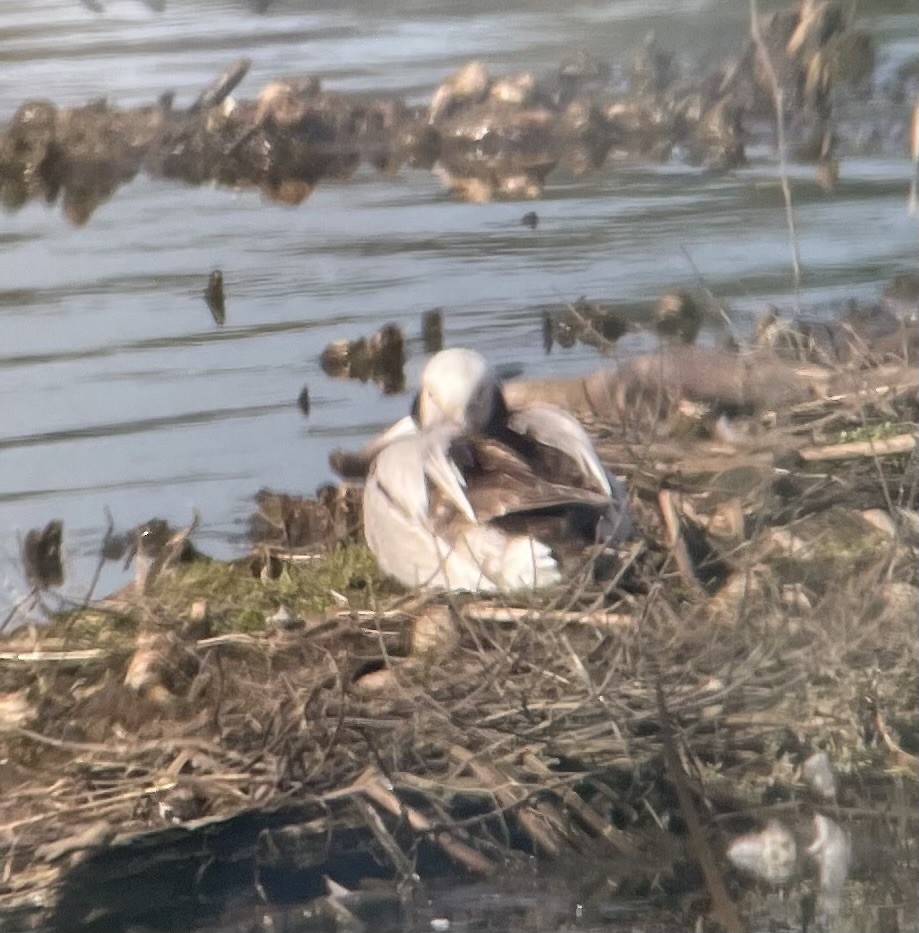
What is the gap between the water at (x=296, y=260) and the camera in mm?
5941

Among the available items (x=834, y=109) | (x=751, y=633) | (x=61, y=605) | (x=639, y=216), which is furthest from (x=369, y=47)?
(x=751, y=633)

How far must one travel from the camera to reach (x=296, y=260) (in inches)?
323

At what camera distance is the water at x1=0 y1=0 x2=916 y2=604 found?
5.94 meters

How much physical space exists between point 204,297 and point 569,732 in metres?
4.12

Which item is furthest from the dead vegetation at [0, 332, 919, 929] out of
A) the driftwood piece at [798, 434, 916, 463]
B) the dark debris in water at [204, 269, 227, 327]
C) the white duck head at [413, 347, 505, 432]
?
the dark debris in water at [204, 269, 227, 327]

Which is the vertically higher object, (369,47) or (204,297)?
(369,47)

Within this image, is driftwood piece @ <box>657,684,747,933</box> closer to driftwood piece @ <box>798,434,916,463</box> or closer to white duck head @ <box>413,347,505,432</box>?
driftwood piece @ <box>798,434,916,463</box>

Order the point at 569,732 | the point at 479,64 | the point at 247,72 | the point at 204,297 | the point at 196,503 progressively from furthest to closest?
Result: the point at 247,72
the point at 479,64
the point at 204,297
the point at 196,503
the point at 569,732

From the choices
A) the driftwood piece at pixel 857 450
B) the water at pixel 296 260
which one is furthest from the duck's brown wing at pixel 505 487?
the water at pixel 296 260

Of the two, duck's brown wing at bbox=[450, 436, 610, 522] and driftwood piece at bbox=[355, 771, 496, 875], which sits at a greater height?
duck's brown wing at bbox=[450, 436, 610, 522]

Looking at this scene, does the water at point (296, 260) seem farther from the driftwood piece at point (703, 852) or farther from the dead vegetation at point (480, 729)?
the driftwood piece at point (703, 852)

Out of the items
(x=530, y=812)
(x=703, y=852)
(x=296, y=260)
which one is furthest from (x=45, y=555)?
(x=296, y=260)

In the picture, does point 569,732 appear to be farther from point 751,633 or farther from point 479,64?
point 479,64

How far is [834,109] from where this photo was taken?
10.3 meters
